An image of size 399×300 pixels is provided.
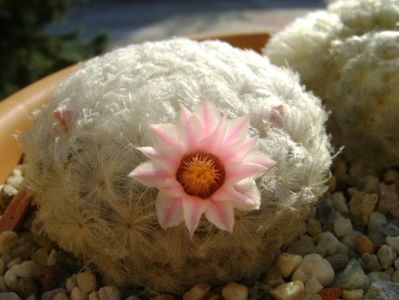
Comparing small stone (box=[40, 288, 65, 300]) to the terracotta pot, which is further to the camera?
the terracotta pot

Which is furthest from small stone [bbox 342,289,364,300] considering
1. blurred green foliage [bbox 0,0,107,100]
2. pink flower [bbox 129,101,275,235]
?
blurred green foliage [bbox 0,0,107,100]

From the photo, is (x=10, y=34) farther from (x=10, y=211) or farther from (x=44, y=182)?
(x=44, y=182)

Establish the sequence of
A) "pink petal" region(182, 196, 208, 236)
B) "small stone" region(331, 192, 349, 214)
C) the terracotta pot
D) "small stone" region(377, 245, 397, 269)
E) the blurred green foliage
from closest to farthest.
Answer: "pink petal" region(182, 196, 208, 236) < "small stone" region(377, 245, 397, 269) < "small stone" region(331, 192, 349, 214) < the terracotta pot < the blurred green foliage

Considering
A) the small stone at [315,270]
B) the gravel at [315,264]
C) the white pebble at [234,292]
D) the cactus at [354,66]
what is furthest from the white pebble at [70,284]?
the cactus at [354,66]

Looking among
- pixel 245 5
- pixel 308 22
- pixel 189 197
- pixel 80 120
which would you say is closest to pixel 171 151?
pixel 189 197

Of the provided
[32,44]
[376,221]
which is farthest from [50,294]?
[32,44]

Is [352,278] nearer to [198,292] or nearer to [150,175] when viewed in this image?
[198,292]

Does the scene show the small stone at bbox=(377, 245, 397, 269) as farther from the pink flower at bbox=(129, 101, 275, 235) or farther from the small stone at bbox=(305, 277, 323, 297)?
the pink flower at bbox=(129, 101, 275, 235)
